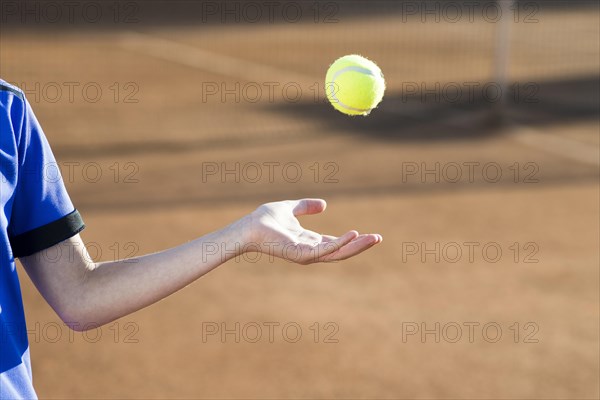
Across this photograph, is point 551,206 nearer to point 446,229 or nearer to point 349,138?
point 446,229

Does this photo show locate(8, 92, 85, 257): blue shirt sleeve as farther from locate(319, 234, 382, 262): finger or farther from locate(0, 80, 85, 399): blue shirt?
locate(319, 234, 382, 262): finger

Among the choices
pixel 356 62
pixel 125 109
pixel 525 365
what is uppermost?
pixel 356 62

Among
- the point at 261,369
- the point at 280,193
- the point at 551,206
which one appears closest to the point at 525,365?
the point at 261,369

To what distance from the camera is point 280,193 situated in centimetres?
956

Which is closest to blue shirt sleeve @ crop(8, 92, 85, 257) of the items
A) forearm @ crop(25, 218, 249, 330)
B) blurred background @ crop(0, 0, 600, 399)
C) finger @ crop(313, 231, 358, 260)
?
forearm @ crop(25, 218, 249, 330)

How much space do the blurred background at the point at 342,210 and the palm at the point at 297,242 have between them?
3266mm

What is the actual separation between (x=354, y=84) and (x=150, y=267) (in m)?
1.29

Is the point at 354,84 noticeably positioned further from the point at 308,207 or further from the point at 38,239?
the point at 38,239

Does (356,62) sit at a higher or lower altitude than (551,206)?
higher

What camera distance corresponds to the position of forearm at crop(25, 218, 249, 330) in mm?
2363

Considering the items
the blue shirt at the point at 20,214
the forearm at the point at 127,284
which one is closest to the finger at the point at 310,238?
A: the forearm at the point at 127,284

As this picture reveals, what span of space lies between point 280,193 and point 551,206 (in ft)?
8.72

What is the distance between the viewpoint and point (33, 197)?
234 centimetres

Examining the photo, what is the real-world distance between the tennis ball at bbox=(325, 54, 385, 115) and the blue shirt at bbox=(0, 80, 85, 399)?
50.5 inches
